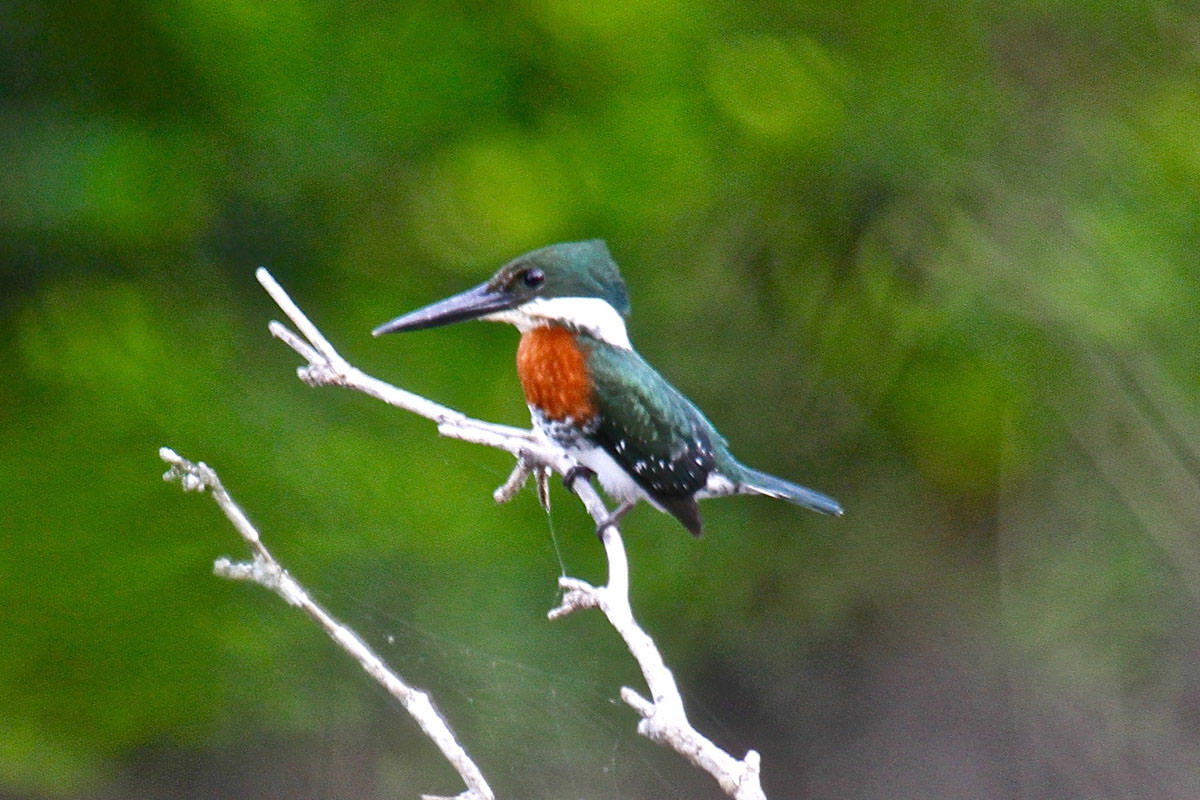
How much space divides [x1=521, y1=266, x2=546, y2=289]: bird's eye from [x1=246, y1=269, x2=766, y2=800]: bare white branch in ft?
0.80

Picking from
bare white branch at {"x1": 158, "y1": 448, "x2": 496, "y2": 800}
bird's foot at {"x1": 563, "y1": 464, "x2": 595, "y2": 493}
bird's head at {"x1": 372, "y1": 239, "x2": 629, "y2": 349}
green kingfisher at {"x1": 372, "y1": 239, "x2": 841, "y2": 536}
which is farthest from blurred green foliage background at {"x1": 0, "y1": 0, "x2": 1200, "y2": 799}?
bare white branch at {"x1": 158, "y1": 448, "x2": 496, "y2": 800}

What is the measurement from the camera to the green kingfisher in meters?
2.30

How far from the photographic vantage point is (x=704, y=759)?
1.50 metres

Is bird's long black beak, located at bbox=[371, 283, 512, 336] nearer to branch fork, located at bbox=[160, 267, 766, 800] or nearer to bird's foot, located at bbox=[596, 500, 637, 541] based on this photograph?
branch fork, located at bbox=[160, 267, 766, 800]

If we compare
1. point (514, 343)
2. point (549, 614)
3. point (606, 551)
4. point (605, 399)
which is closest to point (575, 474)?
point (605, 399)

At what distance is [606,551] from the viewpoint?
2.15 m

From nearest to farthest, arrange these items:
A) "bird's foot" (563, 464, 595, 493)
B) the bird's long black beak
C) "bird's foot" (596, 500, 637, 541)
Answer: the bird's long black beak
"bird's foot" (596, 500, 637, 541)
"bird's foot" (563, 464, 595, 493)

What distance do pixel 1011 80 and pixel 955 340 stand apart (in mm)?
777

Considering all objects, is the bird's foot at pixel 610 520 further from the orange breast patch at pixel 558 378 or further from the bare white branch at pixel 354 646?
the bare white branch at pixel 354 646

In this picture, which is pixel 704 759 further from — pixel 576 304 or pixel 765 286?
pixel 765 286

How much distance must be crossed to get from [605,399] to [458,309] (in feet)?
1.13

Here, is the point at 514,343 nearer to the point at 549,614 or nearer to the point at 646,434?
the point at 646,434

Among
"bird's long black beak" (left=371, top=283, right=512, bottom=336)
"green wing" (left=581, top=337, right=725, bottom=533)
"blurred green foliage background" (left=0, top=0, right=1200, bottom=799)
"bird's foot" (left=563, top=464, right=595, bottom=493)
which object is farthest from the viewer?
"blurred green foliage background" (left=0, top=0, right=1200, bottom=799)

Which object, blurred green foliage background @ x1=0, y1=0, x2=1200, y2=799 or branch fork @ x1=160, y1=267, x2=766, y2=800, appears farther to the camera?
blurred green foliage background @ x1=0, y1=0, x2=1200, y2=799
